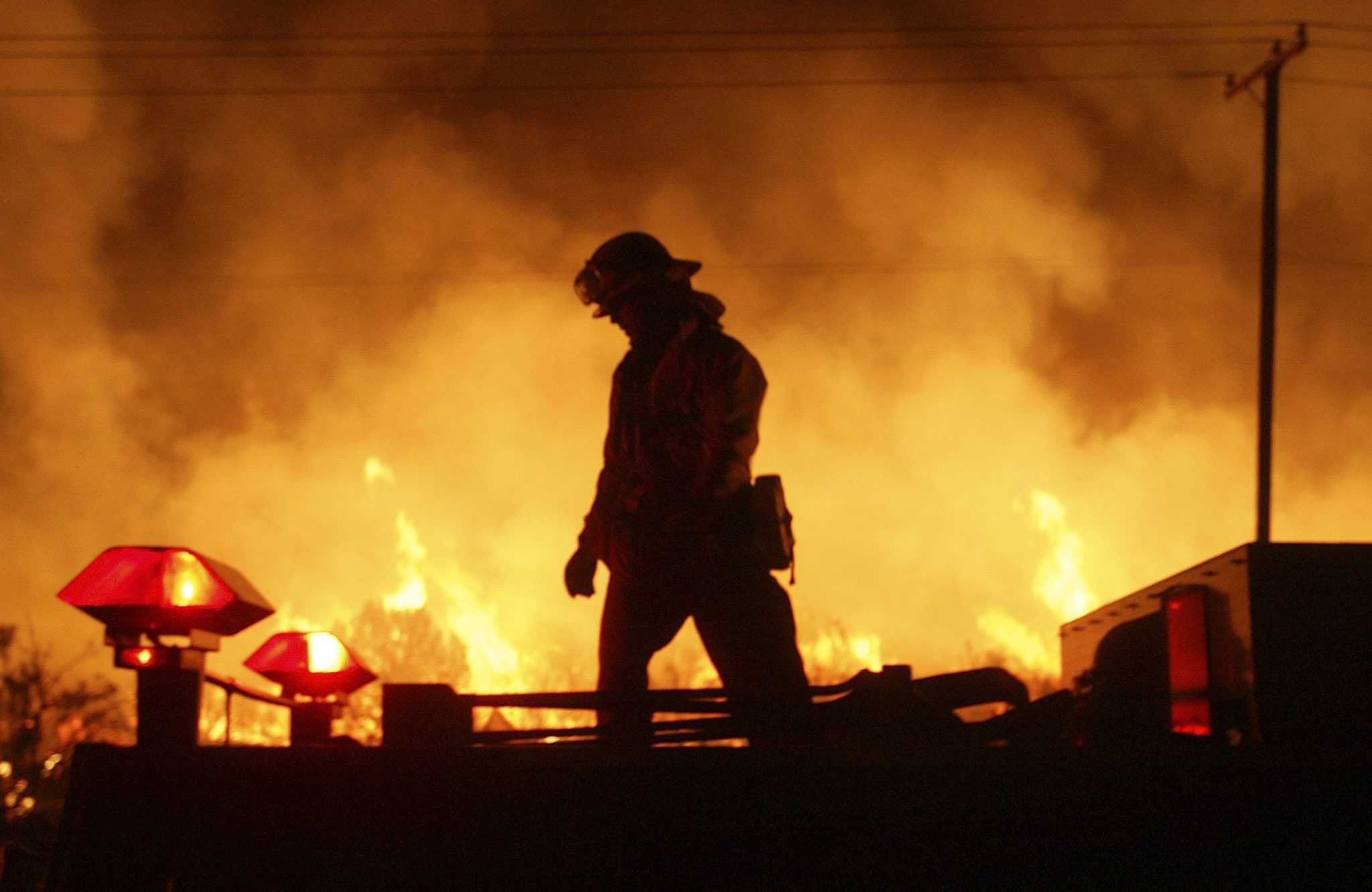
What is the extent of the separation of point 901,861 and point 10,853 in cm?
236

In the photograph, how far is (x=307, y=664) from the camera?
674cm

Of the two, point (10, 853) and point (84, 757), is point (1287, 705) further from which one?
point (10, 853)

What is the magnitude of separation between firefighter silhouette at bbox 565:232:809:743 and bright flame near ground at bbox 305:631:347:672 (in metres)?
3.10

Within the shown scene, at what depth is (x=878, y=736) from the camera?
→ 2635 millimetres

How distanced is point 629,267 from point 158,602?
1.77 meters

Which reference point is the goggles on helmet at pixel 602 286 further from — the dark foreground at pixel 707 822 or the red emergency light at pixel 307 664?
the red emergency light at pixel 307 664

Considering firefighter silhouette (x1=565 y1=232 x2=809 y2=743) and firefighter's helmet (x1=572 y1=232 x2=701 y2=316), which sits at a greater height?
firefighter's helmet (x1=572 y1=232 x2=701 y2=316)

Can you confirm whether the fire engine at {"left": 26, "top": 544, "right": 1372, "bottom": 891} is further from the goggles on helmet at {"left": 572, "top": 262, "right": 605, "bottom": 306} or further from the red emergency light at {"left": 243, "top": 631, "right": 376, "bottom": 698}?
the red emergency light at {"left": 243, "top": 631, "right": 376, "bottom": 698}

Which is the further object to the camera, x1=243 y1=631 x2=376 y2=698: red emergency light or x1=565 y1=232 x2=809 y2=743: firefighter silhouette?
x1=243 y1=631 x2=376 y2=698: red emergency light

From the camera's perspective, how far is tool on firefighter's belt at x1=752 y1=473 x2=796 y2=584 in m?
3.97

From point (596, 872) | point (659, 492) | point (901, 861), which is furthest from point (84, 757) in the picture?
point (659, 492)

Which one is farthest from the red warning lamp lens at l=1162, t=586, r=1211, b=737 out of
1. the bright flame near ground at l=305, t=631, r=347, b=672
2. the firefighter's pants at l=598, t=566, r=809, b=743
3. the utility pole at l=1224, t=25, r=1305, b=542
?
the utility pole at l=1224, t=25, r=1305, b=542

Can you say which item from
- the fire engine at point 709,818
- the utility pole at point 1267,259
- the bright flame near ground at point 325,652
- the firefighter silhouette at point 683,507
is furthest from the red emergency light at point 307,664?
the utility pole at point 1267,259

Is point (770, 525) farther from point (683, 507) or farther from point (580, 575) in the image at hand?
point (580, 575)
